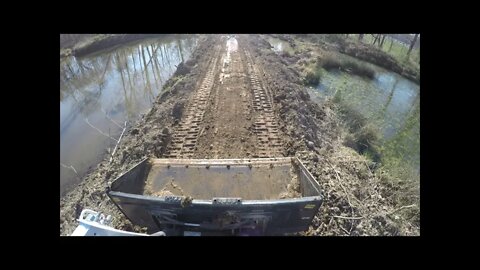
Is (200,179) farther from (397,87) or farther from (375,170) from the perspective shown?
(397,87)

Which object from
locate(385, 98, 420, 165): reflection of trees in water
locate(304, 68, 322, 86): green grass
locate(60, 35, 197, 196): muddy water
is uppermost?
locate(304, 68, 322, 86): green grass

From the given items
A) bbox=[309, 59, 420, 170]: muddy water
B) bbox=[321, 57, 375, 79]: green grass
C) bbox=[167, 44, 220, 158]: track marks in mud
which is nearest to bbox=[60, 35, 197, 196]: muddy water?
bbox=[167, 44, 220, 158]: track marks in mud

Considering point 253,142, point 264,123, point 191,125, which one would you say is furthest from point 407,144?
point 191,125

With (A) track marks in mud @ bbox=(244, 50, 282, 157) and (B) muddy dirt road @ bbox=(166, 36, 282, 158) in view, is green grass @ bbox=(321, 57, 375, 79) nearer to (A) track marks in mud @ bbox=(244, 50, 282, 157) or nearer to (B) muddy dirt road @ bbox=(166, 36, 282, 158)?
(B) muddy dirt road @ bbox=(166, 36, 282, 158)

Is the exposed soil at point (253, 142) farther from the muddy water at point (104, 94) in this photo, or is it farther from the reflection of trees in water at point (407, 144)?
the reflection of trees in water at point (407, 144)

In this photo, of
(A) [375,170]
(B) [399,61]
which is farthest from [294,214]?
(B) [399,61]
